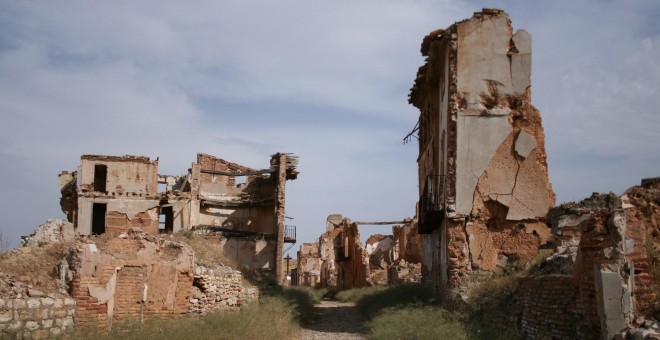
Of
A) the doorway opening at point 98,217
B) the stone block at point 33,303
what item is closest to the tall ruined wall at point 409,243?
the doorway opening at point 98,217

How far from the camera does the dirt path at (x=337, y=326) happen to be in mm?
16906

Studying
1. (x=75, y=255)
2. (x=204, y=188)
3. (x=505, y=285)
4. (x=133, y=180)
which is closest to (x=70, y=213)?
(x=133, y=180)

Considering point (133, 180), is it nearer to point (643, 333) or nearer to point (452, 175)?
point (452, 175)

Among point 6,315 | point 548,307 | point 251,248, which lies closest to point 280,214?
point 251,248

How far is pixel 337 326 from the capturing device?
19828mm

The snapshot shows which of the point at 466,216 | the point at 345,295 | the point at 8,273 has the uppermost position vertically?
the point at 466,216

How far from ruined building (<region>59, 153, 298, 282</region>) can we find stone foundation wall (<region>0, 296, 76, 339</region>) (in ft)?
75.2

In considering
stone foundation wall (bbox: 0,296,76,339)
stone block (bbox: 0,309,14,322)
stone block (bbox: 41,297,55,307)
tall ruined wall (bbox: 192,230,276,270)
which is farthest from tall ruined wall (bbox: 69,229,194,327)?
tall ruined wall (bbox: 192,230,276,270)

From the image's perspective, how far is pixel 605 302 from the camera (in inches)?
315

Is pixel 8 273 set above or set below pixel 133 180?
below

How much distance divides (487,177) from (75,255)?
35.3 ft

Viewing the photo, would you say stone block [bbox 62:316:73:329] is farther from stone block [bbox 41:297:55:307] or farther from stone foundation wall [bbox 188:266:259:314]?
stone foundation wall [bbox 188:266:259:314]

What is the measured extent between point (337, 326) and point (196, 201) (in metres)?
19.3

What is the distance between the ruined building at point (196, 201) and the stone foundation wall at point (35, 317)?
902 inches
